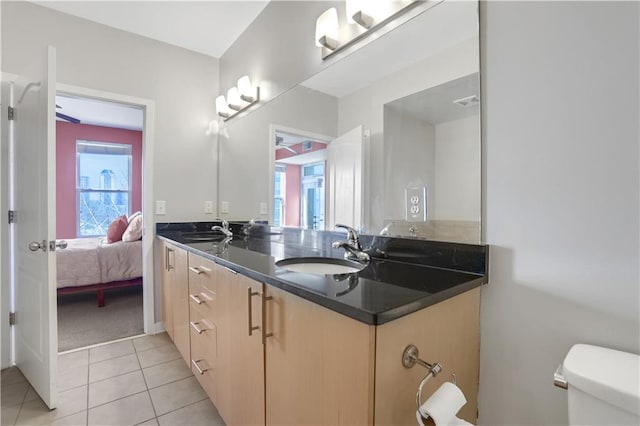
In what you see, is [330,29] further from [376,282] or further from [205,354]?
[205,354]

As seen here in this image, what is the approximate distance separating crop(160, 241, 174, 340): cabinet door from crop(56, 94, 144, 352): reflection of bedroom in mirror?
395 mm

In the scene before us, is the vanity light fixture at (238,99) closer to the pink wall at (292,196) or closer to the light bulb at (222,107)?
the light bulb at (222,107)

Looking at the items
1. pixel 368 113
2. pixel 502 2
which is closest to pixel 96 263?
pixel 368 113

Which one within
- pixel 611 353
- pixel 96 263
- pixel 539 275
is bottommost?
pixel 96 263

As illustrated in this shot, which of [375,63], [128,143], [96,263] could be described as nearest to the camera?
[375,63]

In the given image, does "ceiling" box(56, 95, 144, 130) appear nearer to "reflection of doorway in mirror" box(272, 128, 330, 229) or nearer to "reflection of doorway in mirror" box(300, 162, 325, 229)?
"reflection of doorway in mirror" box(272, 128, 330, 229)

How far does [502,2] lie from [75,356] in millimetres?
3097

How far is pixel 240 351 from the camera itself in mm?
1176

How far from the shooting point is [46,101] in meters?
1.57

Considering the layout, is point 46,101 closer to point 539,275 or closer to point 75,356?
point 75,356

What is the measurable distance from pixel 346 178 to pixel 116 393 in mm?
1772

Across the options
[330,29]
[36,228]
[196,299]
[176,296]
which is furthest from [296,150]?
[36,228]

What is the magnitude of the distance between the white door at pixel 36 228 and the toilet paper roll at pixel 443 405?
180cm

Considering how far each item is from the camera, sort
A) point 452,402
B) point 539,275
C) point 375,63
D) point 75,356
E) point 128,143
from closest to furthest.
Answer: point 452,402 → point 539,275 → point 375,63 → point 75,356 → point 128,143
